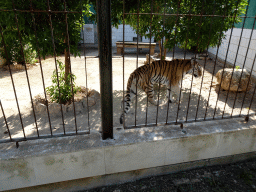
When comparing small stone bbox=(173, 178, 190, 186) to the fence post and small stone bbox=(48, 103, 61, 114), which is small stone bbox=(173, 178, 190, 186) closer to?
the fence post

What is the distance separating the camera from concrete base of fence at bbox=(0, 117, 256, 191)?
220cm

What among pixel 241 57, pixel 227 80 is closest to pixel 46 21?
pixel 227 80

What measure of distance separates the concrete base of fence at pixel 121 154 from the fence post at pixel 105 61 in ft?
0.79

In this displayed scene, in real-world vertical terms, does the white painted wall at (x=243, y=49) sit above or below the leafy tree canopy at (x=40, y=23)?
below

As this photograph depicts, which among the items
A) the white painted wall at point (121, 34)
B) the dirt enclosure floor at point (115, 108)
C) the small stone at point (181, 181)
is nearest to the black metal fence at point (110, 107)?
the dirt enclosure floor at point (115, 108)

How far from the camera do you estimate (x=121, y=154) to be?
2.42 meters

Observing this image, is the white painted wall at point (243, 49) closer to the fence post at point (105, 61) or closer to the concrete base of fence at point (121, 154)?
the concrete base of fence at point (121, 154)

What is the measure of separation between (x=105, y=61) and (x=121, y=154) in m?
1.12

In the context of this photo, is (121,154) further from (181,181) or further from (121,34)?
(121,34)

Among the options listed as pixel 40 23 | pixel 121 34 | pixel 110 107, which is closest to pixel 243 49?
pixel 110 107

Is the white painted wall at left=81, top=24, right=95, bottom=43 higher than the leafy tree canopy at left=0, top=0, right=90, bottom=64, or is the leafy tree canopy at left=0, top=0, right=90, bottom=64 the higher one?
the leafy tree canopy at left=0, top=0, right=90, bottom=64

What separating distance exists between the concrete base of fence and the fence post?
24 cm

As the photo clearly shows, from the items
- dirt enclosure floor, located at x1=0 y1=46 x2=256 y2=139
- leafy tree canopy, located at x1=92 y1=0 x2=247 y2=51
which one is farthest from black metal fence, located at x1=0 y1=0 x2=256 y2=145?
leafy tree canopy, located at x1=92 y1=0 x2=247 y2=51

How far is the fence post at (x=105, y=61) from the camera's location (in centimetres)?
200
